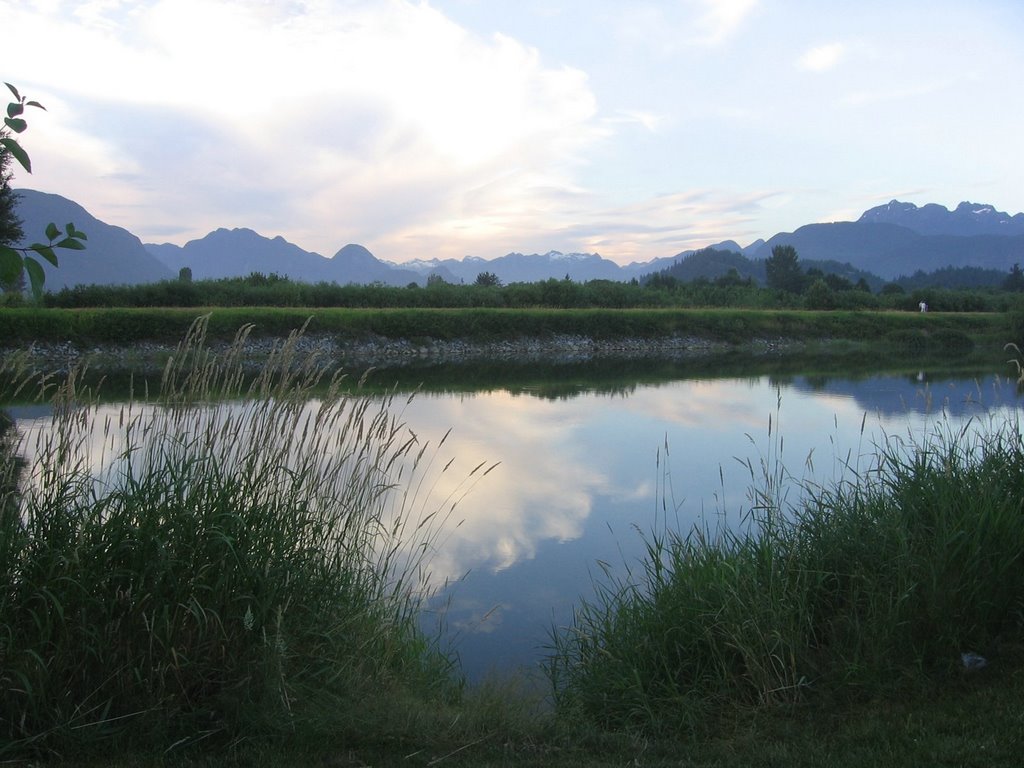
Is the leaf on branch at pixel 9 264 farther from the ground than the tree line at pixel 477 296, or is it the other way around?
the tree line at pixel 477 296

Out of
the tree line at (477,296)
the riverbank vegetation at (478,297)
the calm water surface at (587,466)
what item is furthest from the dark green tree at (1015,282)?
the calm water surface at (587,466)

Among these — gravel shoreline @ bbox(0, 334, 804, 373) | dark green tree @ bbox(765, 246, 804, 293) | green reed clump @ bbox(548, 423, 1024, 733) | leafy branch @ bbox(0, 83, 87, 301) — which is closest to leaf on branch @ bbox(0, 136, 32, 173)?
leafy branch @ bbox(0, 83, 87, 301)

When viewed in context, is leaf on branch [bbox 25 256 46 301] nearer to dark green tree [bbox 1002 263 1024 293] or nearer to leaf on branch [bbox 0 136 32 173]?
leaf on branch [bbox 0 136 32 173]

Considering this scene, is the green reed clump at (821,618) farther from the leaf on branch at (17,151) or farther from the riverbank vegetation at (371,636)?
the leaf on branch at (17,151)

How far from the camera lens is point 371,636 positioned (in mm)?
3578

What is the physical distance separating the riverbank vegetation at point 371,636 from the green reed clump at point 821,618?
14 millimetres

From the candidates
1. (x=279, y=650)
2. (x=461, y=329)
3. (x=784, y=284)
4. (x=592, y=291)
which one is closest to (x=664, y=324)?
(x=592, y=291)

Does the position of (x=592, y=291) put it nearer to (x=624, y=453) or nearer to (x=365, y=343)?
(x=365, y=343)

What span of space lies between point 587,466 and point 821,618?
6218mm

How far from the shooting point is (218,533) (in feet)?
10.4

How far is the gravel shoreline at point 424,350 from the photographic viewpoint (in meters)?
23.7

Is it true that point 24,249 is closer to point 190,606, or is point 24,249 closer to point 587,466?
point 190,606

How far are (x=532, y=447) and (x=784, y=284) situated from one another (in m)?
86.6

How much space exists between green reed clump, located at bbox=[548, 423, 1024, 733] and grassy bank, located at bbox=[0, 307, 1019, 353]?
18535 millimetres
